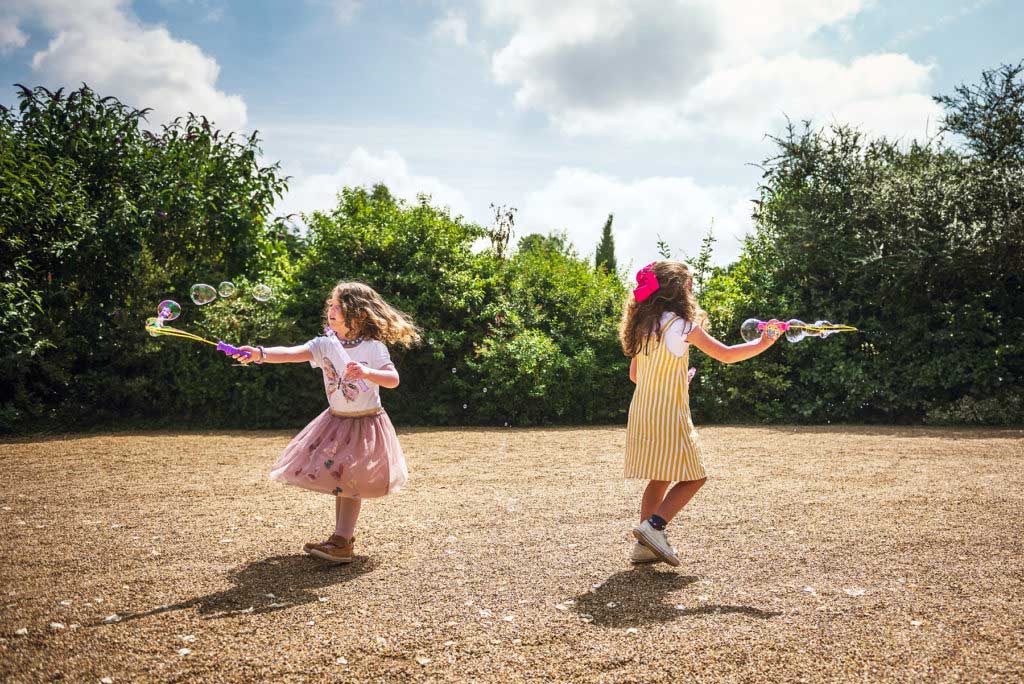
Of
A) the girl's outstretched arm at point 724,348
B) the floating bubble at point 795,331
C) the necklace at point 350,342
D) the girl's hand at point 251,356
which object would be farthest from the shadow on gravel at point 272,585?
the floating bubble at point 795,331

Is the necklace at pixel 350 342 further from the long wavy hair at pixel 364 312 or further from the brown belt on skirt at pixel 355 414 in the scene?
the brown belt on skirt at pixel 355 414

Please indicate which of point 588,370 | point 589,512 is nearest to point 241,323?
point 588,370

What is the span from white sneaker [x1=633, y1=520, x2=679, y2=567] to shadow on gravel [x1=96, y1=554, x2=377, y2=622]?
1.56 metres

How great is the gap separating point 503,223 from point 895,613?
11.6 meters

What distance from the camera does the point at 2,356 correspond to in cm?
991

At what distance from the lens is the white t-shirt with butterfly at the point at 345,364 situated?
14.4 feet

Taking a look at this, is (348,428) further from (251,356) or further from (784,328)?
(784,328)

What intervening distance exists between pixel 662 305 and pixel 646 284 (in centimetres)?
16

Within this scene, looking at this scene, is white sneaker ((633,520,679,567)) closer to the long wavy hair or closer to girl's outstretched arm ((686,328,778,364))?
girl's outstretched arm ((686,328,778,364))

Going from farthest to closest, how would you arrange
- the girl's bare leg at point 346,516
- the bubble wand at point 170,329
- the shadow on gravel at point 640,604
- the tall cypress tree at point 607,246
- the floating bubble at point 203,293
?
the tall cypress tree at point 607,246 < the floating bubble at point 203,293 < the girl's bare leg at point 346,516 < the bubble wand at point 170,329 < the shadow on gravel at point 640,604

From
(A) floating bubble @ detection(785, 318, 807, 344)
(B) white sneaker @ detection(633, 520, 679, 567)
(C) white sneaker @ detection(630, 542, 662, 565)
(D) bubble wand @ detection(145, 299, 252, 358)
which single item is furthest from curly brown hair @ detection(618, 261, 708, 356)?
(D) bubble wand @ detection(145, 299, 252, 358)

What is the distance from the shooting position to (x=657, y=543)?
414 centimetres

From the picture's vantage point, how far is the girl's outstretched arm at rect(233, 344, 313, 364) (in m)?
3.96

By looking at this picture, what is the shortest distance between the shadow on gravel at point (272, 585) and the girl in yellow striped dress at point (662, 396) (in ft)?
5.48
